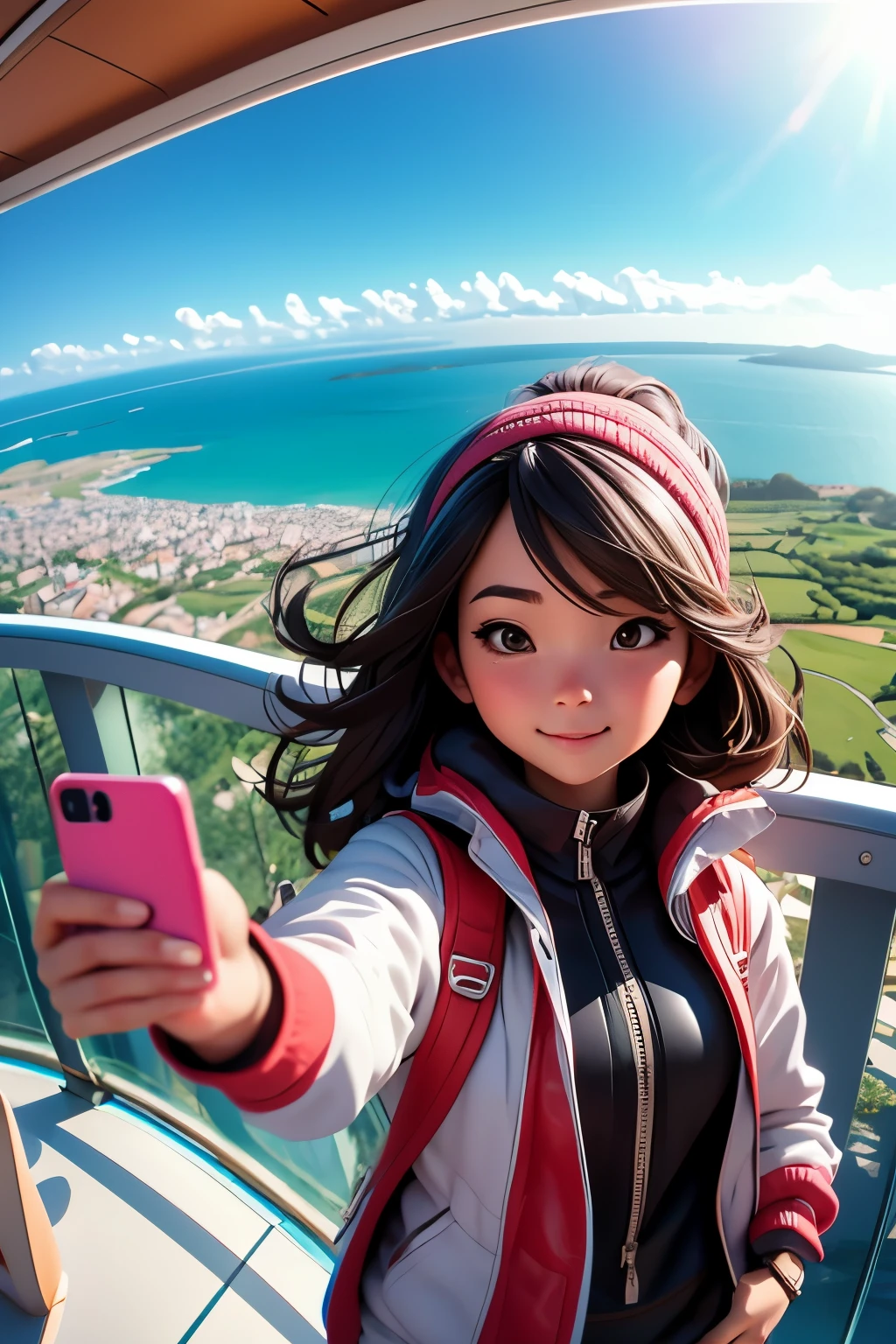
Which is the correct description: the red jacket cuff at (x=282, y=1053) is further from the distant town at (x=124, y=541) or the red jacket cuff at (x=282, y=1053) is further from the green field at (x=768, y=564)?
the distant town at (x=124, y=541)

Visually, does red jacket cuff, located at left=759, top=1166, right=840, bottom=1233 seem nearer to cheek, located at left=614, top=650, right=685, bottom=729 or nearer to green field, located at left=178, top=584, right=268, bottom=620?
cheek, located at left=614, top=650, right=685, bottom=729

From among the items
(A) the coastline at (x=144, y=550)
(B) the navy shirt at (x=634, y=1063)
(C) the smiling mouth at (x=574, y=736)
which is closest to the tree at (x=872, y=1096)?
(B) the navy shirt at (x=634, y=1063)

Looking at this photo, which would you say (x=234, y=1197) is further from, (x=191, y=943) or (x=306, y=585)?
(x=191, y=943)

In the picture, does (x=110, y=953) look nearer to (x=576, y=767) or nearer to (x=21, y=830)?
(x=576, y=767)

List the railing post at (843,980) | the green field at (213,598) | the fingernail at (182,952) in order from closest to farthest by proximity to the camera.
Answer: the fingernail at (182,952) → the railing post at (843,980) → the green field at (213,598)

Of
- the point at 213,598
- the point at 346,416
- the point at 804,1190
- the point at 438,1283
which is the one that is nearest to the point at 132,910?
the point at 438,1283

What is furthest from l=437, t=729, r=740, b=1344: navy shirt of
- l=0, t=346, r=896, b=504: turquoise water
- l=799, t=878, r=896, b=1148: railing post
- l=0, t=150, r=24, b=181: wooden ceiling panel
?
l=0, t=150, r=24, b=181: wooden ceiling panel
